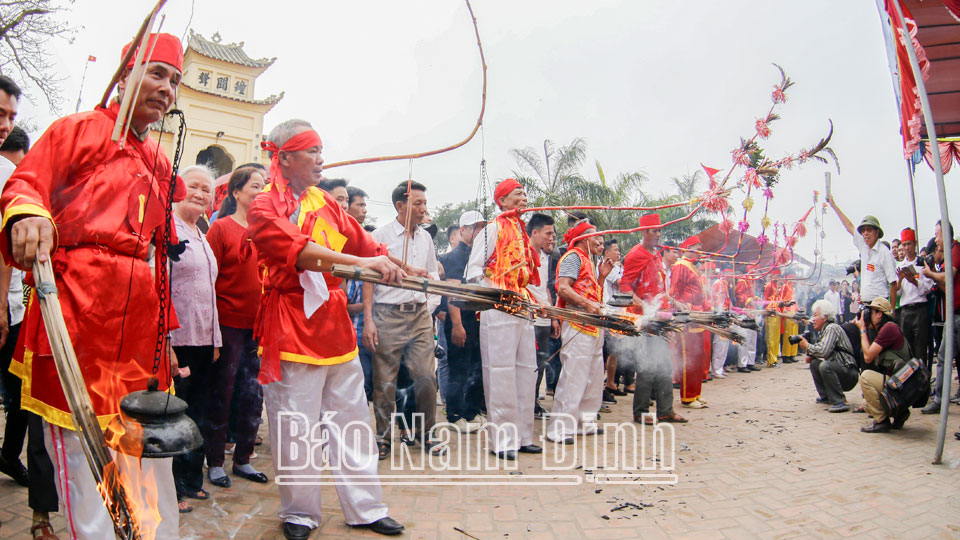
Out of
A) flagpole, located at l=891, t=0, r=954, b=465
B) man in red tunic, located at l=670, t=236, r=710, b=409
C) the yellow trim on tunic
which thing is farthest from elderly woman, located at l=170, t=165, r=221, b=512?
flagpole, located at l=891, t=0, r=954, b=465

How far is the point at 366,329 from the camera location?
158 inches

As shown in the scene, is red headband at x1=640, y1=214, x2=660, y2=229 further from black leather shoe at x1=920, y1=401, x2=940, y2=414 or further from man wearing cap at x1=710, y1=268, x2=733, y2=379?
man wearing cap at x1=710, y1=268, x2=733, y2=379

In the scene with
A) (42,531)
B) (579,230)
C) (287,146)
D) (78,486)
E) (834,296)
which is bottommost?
(42,531)

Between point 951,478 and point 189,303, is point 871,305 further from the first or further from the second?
point 189,303

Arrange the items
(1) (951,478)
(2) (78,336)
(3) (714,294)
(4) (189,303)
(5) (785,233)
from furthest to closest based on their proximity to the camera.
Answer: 1. (5) (785,233)
2. (3) (714,294)
3. (1) (951,478)
4. (4) (189,303)
5. (2) (78,336)

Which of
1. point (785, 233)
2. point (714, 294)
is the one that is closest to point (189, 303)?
point (714, 294)

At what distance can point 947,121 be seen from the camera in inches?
206

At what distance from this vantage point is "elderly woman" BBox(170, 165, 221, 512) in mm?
3096

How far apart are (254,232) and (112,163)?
723 mm

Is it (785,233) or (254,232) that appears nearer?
(254,232)

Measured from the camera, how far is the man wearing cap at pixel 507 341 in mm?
4223

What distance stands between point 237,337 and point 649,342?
4.27 meters

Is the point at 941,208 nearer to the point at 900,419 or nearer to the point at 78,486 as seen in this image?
the point at 900,419

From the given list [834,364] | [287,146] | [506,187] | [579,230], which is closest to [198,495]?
[287,146]
